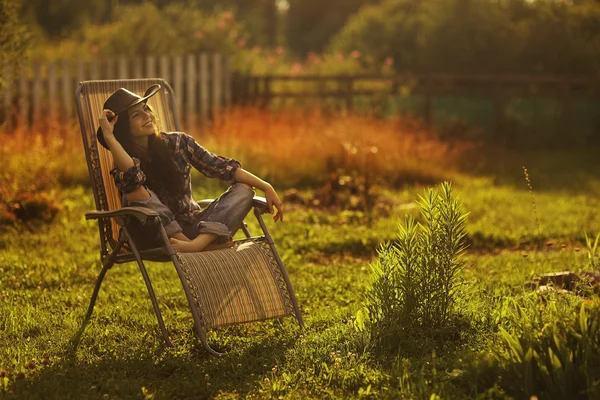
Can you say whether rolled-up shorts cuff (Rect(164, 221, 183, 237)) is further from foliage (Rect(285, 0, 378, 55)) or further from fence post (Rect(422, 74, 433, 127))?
foliage (Rect(285, 0, 378, 55))

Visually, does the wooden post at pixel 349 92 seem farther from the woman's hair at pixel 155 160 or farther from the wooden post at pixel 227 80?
the woman's hair at pixel 155 160

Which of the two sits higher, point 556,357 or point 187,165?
point 187,165

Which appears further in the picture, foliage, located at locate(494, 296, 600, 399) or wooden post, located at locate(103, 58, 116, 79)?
wooden post, located at locate(103, 58, 116, 79)

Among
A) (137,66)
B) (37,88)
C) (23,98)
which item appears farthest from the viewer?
(137,66)

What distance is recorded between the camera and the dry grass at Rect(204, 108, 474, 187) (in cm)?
1074

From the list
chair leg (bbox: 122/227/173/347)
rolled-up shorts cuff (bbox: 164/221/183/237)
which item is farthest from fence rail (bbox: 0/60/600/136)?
chair leg (bbox: 122/227/173/347)

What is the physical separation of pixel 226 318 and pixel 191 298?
231mm

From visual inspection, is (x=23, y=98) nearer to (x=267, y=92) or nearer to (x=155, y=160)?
(x=267, y=92)

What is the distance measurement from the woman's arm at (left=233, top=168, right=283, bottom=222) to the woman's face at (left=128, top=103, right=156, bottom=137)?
580mm

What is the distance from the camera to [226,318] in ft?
16.9

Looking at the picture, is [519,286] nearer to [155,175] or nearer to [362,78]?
[155,175]

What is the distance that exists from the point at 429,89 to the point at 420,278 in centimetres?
1056

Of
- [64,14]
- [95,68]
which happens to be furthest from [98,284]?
[64,14]

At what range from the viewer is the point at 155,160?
5754 mm
